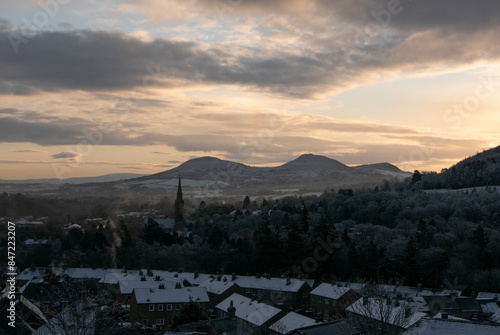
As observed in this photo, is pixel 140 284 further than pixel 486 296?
Yes

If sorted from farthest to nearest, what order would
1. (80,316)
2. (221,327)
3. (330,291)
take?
(330,291), (221,327), (80,316)

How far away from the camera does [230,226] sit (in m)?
101

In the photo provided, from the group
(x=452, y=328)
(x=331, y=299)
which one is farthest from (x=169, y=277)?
(x=452, y=328)

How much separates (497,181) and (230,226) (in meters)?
71.8

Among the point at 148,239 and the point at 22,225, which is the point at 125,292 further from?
the point at 22,225

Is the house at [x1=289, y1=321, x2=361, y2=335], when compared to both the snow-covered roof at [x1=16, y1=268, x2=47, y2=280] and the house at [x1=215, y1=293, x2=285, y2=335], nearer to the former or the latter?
the house at [x1=215, y1=293, x2=285, y2=335]

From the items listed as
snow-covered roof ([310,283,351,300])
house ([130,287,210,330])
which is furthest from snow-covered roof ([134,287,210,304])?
snow-covered roof ([310,283,351,300])

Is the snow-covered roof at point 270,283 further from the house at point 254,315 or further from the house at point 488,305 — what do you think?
the house at point 488,305

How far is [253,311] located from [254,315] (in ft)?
3.29

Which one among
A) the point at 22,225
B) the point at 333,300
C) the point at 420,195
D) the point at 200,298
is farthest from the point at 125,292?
the point at 420,195

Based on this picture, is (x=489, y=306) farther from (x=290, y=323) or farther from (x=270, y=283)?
(x=270, y=283)

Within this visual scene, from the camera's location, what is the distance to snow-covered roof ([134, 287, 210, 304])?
48.4 metres

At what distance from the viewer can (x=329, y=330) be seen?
108 ft

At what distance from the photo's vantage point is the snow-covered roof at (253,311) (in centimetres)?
4125
